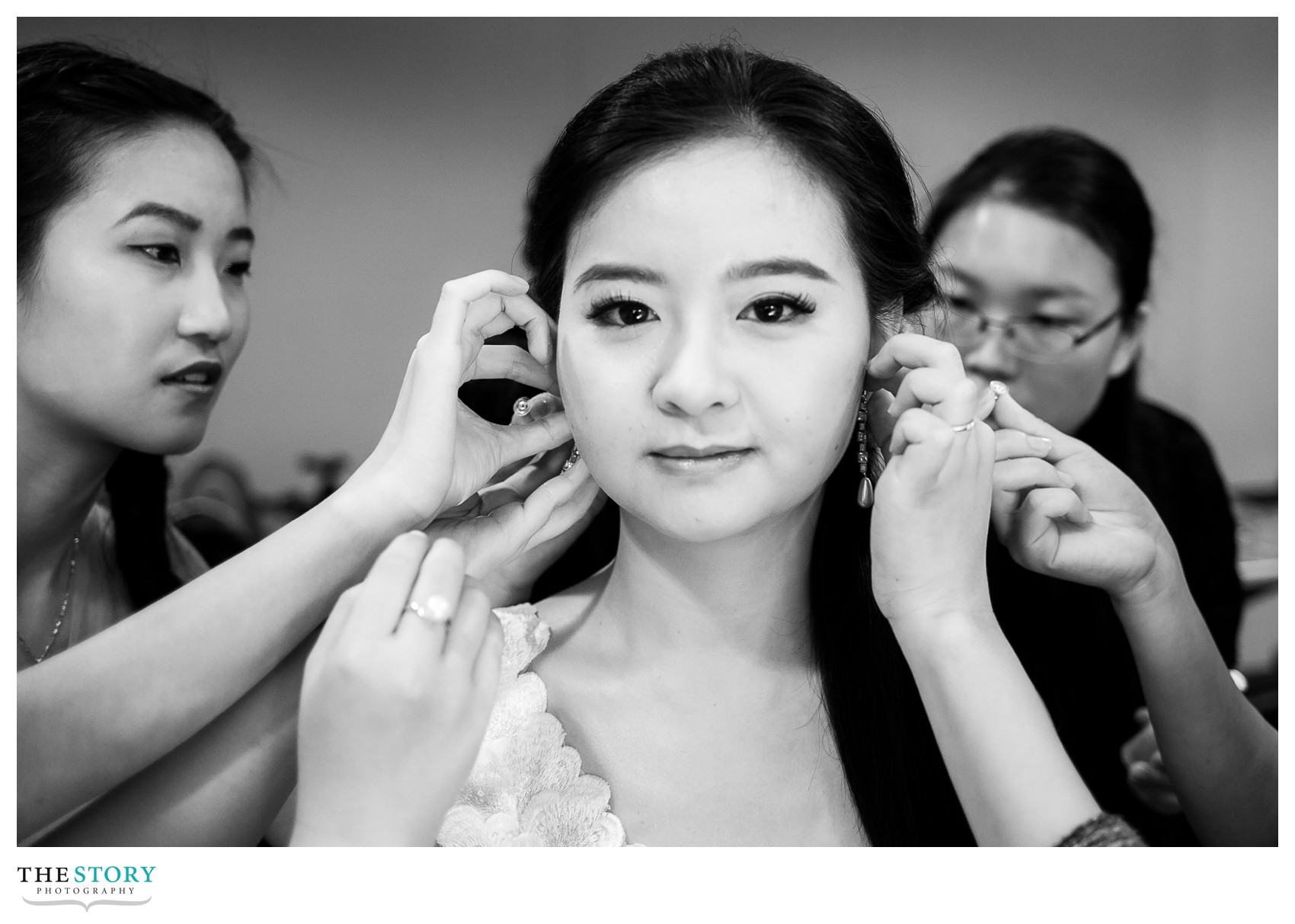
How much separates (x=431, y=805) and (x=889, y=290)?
0.78 m

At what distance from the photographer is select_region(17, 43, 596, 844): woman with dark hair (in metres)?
1.14

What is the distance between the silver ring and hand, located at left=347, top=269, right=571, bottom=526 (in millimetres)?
225

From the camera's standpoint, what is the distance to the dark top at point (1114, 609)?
1649 mm

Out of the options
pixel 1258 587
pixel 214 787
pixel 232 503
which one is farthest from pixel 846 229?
pixel 1258 587

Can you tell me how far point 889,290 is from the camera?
1254mm

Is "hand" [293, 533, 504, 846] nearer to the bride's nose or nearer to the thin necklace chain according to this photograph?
the bride's nose

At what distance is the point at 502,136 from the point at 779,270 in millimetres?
625

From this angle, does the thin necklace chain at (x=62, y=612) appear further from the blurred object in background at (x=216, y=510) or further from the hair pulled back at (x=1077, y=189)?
the hair pulled back at (x=1077, y=189)

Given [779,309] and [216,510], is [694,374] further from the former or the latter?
[216,510]

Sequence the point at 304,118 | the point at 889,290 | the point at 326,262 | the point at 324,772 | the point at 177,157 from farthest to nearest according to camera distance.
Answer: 1. the point at 326,262
2. the point at 304,118
3. the point at 177,157
4. the point at 889,290
5. the point at 324,772

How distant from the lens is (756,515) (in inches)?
45.2
